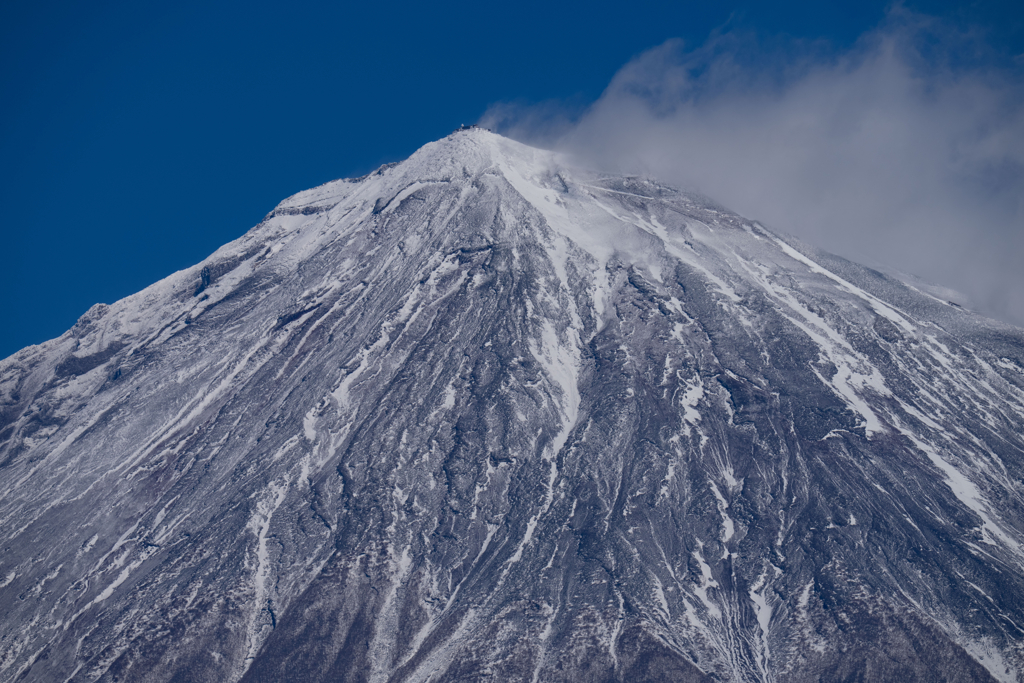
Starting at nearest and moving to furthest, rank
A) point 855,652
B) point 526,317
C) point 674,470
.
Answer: point 855,652 < point 674,470 < point 526,317

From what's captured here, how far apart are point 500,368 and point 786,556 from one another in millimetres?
59474

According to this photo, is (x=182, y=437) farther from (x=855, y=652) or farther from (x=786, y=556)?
(x=855, y=652)

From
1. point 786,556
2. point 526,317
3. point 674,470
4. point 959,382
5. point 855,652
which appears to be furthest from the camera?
point 526,317

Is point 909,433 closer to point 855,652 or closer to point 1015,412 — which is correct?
point 1015,412

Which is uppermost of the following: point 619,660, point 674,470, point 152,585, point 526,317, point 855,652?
point 526,317

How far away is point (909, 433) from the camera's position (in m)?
153

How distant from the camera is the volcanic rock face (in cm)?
12812

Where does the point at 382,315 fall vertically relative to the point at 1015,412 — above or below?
below

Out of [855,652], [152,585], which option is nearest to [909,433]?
[855,652]

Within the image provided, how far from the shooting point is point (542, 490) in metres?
154

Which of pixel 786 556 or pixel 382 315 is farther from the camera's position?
pixel 382 315

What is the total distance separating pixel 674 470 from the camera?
152 m

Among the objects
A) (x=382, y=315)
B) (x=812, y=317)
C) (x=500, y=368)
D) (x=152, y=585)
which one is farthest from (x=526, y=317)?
(x=152, y=585)

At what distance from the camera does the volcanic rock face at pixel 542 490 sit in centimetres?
12812
